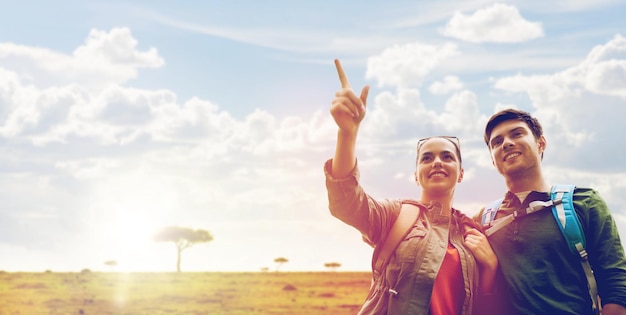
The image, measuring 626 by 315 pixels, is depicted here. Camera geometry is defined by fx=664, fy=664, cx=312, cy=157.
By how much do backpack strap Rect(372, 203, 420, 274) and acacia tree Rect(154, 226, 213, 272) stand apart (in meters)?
59.6

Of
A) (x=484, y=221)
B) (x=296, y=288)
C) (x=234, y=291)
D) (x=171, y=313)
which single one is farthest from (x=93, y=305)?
(x=484, y=221)

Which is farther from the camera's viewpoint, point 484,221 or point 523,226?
point 484,221

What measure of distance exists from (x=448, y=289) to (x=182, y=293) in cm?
3071

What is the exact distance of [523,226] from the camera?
19.1ft

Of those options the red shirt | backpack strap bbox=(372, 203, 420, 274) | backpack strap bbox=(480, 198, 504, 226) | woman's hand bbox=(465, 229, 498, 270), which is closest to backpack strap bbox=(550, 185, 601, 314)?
backpack strap bbox=(480, 198, 504, 226)

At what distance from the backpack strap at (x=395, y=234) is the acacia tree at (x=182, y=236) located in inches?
2345

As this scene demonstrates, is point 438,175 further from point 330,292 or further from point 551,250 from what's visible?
point 330,292

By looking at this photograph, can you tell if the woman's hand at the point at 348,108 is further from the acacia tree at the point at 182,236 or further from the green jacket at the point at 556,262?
the acacia tree at the point at 182,236

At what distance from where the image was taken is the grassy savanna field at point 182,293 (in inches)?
1136

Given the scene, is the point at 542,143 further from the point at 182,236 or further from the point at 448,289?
the point at 182,236

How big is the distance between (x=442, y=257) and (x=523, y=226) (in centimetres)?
124

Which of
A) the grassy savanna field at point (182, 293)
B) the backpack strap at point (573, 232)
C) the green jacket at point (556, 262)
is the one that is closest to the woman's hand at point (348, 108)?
the green jacket at point (556, 262)

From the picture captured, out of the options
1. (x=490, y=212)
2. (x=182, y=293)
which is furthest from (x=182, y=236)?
(x=490, y=212)

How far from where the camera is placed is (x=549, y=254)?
5.64 metres
